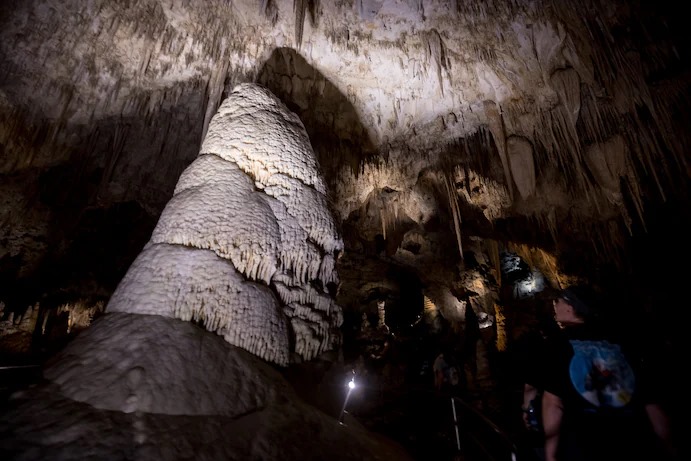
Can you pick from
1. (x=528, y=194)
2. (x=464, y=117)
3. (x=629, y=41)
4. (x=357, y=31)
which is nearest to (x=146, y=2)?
(x=357, y=31)

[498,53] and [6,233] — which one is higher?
[498,53]

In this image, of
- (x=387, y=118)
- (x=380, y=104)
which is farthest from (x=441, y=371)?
(x=380, y=104)

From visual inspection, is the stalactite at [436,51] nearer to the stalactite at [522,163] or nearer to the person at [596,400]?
the stalactite at [522,163]

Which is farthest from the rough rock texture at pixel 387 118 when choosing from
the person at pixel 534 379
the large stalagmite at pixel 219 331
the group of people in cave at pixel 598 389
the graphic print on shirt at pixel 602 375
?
the graphic print on shirt at pixel 602 375

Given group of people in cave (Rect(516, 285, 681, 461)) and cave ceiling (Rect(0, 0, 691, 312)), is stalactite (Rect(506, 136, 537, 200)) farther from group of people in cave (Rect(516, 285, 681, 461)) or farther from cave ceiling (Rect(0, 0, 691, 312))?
group of people in cave (Rect(516, 285, 681, 461))

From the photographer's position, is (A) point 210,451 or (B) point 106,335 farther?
(B) point 106,335

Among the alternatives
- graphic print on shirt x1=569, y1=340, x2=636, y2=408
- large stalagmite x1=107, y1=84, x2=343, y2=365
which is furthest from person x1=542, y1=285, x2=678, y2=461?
large stalagmite x1=107, y1=84, x2=343, y2=365

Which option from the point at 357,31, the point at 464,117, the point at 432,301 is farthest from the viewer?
the point at 432,301

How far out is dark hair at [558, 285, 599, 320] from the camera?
6.19 ft

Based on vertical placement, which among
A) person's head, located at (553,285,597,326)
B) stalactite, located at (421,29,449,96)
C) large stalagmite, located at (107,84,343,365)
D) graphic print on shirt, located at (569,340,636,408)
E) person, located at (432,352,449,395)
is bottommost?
person, located at (432,352,449,395)

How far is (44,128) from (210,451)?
806 centimetres

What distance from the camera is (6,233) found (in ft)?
27.1

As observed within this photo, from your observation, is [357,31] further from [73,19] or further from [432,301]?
[432,301]

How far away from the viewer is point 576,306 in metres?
1.94
